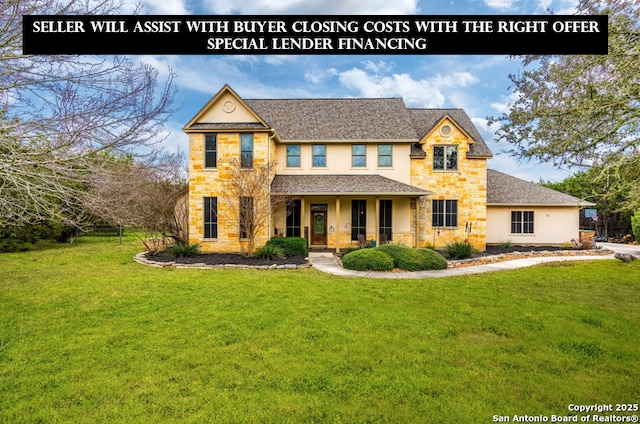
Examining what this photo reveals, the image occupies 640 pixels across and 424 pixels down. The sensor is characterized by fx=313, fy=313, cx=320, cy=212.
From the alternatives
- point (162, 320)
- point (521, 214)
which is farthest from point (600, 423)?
point (521, 214)

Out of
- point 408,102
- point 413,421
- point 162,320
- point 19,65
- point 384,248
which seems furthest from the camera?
point 408,102

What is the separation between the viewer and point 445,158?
1789 cm

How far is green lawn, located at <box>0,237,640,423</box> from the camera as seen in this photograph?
12.0 feet

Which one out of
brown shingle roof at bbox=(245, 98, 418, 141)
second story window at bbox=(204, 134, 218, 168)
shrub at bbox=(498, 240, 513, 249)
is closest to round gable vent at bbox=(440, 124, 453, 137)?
brown shingle roof at bbox=(245, 98, 418, 141)

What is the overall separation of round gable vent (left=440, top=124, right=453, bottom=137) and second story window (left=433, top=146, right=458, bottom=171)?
2.37ft

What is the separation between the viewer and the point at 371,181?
664 inches

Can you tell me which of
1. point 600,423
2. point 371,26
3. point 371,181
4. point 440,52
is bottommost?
point 600,423

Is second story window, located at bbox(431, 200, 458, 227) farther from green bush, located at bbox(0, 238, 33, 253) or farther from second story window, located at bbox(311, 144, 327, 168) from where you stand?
green bush, located at bbox(0, 238, 33, 253)

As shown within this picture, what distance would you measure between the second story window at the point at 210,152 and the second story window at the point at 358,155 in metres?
7.44

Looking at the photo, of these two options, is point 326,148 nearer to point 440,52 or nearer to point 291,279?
point 291,279

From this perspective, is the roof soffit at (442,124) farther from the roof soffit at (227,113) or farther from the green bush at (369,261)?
the roof soffit at (227,113)

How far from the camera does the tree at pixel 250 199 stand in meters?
14.4

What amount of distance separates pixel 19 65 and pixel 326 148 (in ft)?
45.4

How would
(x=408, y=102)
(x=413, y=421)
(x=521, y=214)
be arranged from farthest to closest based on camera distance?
(x=408, y=102), (x=521, y=214), (x=413, y=421)
